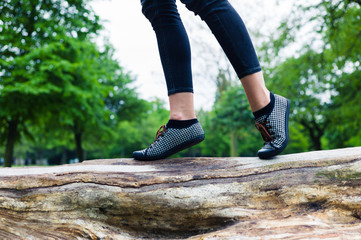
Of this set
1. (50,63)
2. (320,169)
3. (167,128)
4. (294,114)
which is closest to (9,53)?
(50,63)

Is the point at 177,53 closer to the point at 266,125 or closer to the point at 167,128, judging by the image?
the point at 167,128

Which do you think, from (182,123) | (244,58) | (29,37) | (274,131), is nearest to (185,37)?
(244,58)

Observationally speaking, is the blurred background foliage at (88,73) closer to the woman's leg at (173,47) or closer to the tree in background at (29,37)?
the tree in background at (29,37)

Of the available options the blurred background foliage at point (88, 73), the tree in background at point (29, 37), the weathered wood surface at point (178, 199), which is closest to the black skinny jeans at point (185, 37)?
the weathered wood surface at point (178, 199)

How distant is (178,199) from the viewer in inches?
62.2

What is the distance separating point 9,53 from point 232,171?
31.0ft

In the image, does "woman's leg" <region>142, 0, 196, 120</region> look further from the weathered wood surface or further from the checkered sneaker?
the weathered wood surface

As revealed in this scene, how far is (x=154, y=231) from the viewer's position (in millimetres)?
1627

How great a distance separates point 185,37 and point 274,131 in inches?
29.3

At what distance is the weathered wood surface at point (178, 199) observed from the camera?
4.99ft

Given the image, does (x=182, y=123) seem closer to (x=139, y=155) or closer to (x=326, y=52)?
(x=139, y=155)

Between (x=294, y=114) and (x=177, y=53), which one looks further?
(x=294, y=114)

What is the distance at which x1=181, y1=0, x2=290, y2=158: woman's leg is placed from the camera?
5.15 ft

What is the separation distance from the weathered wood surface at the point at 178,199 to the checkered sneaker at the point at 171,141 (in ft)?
0.75
